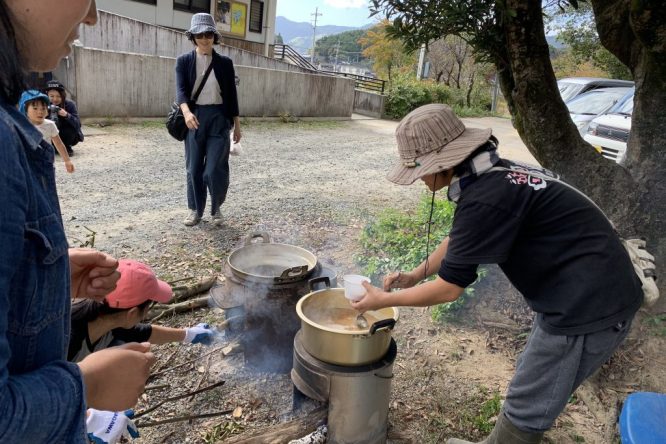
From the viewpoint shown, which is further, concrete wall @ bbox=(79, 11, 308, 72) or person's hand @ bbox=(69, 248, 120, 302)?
concrete wall @ bbox=(79, 11, 308, 72)

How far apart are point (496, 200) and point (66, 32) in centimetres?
178

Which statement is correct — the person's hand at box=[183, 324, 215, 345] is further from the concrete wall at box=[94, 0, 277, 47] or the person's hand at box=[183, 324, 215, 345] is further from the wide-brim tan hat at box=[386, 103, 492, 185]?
the concrete wall at box=[94, 0, 277, 47]

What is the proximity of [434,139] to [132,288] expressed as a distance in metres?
1.88

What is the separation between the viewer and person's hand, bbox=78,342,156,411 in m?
1.14

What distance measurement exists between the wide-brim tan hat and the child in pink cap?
5.34 ft

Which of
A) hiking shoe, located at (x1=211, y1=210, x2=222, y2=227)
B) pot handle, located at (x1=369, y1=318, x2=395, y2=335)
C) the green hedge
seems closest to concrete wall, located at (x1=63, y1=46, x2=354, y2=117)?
the green hedge

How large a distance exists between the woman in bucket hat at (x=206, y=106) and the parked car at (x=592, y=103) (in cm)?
861

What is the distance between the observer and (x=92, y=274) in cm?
169

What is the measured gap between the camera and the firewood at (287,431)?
110 inches

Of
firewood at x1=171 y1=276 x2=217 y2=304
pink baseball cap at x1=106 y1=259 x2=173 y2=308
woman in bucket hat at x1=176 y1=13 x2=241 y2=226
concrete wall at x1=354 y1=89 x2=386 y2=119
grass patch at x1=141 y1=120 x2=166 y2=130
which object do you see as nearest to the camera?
pink baseball cap at x1=106 y1=259 x2=173 y2=308

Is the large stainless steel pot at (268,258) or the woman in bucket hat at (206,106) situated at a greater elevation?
the woman in bucket hat at (206,106)

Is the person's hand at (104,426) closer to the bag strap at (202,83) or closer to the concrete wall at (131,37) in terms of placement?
the bag strap at (202,83)

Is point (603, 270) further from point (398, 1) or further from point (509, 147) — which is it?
point (509, 147)

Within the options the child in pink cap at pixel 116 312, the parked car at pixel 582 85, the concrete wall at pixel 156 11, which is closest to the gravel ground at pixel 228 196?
the child in pink cap at pixel 116 312
